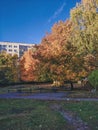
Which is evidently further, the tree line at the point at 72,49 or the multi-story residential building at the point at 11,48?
the multi-story residential building at the point at 11,48

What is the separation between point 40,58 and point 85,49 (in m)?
7.72

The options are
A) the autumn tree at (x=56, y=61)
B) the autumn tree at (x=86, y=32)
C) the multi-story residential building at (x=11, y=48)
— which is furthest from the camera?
the multi-story residential building at (x=11, y=48)

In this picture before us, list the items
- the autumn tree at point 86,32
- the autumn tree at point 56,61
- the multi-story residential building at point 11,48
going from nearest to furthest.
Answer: the autumn tree at point 56,61, the autumn tree at point 86,32, the multi-story residential building at point 11,48

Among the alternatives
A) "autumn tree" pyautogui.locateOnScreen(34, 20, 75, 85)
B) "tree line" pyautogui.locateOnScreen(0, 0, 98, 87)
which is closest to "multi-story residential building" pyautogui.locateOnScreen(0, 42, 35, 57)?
"tree line" pyautogui.locateOnScreen(0, 0, 98, 87)

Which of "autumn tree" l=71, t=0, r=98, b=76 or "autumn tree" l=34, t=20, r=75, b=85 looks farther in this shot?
"autumn tree" l=71, t=0, r=98, b=76

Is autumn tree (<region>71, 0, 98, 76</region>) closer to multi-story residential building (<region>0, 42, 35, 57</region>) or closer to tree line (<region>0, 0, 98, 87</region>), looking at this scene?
tree line (<region>0, 0, 98, 87</region>)

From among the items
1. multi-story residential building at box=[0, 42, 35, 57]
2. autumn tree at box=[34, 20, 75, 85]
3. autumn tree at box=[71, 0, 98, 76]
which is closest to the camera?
autumn tree at box=[34, 20, 75, 85]

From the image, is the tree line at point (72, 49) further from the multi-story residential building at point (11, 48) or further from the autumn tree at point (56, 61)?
the multi-story residential building at point (11, 48)

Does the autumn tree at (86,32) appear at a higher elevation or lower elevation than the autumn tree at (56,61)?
higher

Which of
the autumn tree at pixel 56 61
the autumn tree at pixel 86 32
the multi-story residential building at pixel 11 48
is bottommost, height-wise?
the autumn tree at pixel 56 61

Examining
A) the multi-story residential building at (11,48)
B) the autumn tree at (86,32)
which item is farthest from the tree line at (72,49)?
the multi-story residential building at (11,48)

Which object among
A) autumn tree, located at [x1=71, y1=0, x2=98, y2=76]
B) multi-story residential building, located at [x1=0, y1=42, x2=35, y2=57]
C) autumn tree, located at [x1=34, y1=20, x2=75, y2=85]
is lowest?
autumn tree, located at [x1=34, y1=20, x2=75, y2=85]

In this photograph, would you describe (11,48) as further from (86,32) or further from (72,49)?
(72,49)

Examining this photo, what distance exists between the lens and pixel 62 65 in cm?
4050
